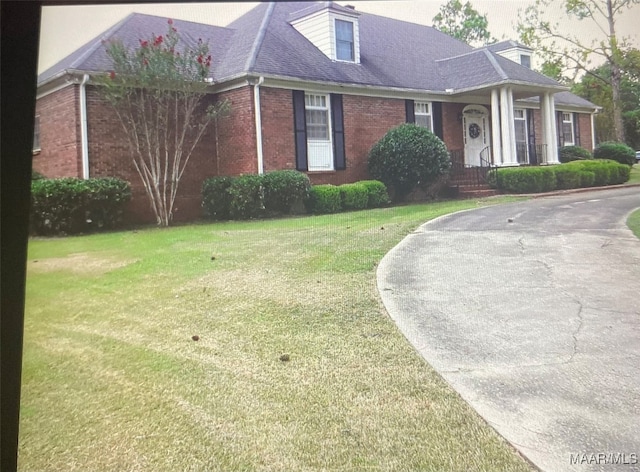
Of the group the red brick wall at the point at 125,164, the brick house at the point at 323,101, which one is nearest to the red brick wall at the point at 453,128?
the brick house at the point at 323,101

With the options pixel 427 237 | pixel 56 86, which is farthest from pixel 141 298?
pixel 427 237

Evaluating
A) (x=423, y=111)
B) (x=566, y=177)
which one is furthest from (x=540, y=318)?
(x=423, y=111)

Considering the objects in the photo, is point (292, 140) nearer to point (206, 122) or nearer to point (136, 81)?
point (206, 122)

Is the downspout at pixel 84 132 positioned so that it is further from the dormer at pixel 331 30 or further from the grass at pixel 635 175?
the grass at pixel 635 175

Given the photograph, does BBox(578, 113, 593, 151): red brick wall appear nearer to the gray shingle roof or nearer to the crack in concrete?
the gray shingle roof

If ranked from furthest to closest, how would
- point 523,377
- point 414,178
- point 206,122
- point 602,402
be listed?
point 414,178 → point 206,122 → point 523,377 → point 602,402

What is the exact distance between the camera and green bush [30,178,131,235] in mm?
2896

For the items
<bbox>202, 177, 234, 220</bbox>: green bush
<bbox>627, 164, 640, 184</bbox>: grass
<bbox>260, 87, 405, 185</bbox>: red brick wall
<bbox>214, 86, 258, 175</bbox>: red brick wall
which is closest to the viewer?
<bbox>627, 164, 640, 184</bbox>: grass

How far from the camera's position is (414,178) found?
3879mm

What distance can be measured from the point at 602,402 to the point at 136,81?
8.86 feet

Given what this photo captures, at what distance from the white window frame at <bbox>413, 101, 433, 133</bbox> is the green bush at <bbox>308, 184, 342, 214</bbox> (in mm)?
730

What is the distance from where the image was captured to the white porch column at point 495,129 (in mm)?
3744

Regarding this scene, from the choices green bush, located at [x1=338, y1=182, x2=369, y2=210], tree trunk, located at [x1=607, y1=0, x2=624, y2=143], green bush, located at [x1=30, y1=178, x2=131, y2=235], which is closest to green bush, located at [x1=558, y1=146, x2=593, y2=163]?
tree trunk, located at [x1=607, y1=0, x2=624, y2=143]

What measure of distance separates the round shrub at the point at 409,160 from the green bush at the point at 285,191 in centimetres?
49
